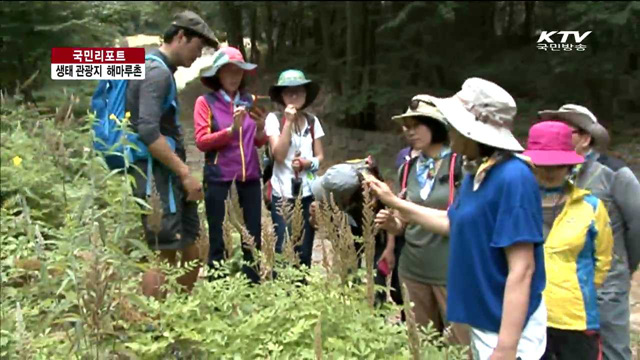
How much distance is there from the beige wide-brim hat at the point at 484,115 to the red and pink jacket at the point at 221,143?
239cm

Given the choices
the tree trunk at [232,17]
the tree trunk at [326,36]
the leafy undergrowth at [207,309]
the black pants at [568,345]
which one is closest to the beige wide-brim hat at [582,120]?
the black pants at [568,345]

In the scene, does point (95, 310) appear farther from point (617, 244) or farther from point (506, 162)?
point (617, 244)

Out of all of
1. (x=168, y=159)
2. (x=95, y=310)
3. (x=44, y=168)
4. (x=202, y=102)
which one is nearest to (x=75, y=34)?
(x=44, y=168)

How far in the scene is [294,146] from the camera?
5391mm

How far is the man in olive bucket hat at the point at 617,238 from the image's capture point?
3527 mm

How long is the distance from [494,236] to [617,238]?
137cm

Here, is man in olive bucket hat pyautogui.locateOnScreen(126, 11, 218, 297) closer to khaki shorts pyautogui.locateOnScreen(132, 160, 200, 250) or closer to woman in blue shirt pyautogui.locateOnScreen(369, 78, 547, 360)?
khaki shorts pyautogui.locateOnScreen(132, 160, 200, 250)

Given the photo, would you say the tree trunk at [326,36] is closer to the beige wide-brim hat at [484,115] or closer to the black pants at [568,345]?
the black pants at [568,345]

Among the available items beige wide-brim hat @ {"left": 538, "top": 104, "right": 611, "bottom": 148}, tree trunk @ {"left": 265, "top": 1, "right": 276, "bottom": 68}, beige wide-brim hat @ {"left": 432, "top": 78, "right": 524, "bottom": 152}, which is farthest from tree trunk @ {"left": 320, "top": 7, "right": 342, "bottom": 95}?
beige wide-brim hat @ {"left": 432, "top": 78, "right": 524, "bottom": 152}

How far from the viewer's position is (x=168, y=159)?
4.21 m

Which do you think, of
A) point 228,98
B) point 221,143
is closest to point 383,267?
point 221,143

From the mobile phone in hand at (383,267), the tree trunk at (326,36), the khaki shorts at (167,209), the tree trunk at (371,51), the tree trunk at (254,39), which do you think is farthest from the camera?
the tree trunk at (254,39)

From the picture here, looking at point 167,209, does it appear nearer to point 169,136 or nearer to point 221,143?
point 169,136

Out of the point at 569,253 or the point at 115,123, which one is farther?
the point at 115,123
